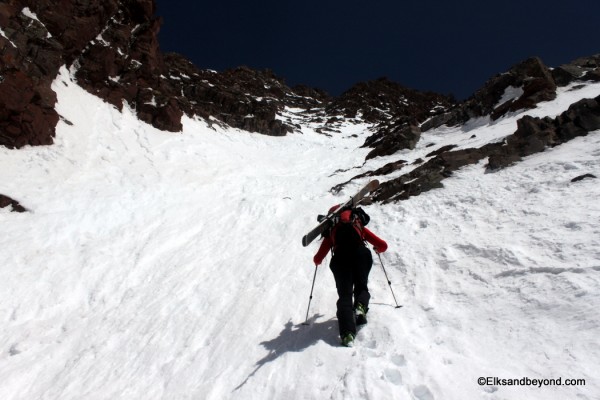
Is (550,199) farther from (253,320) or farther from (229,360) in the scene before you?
(229,360)

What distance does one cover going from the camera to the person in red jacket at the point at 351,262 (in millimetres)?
5141

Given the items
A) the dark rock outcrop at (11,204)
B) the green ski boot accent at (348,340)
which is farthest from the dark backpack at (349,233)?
the dark rock outcrop at (11,204)

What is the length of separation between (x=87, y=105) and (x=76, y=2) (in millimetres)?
9668

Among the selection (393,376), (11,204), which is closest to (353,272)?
(393,376)

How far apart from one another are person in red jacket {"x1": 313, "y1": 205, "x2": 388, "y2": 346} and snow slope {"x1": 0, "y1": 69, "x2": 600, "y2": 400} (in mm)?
384

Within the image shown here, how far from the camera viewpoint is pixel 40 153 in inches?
598

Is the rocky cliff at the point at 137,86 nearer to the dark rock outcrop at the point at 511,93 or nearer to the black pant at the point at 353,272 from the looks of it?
the dark rock outcrop at the point at 511,93

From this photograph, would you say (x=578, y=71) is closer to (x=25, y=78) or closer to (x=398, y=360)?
(x=398, y=360)

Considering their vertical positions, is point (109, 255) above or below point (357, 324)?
above

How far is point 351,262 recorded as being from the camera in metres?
5.39

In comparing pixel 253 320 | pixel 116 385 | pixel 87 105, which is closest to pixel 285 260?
pixel 253 320

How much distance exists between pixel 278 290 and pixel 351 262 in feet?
8.50

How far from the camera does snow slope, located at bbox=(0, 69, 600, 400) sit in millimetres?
4160

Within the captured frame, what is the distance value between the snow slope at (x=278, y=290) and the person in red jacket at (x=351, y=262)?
38 centimetres
